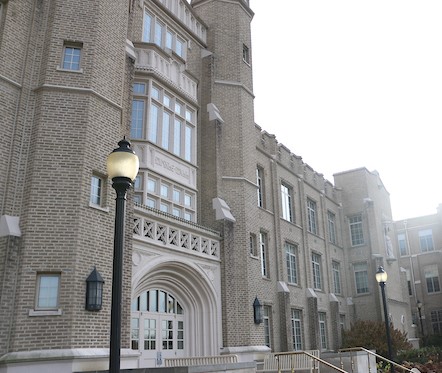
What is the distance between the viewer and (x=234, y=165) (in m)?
20.8

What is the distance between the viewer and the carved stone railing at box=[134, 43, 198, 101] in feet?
59.1

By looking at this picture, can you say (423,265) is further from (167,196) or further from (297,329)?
(167,196)

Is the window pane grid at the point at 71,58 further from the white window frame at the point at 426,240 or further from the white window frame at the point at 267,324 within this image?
the white window frame at the point at 426,240

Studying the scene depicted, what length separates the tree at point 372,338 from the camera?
28.6 m

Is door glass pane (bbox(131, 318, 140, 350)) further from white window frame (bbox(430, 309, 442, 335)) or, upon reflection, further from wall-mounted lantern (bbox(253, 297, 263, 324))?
white window frame (bbox(430, 309, 442, 335))

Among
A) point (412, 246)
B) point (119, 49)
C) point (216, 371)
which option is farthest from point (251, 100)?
point (412, 246)

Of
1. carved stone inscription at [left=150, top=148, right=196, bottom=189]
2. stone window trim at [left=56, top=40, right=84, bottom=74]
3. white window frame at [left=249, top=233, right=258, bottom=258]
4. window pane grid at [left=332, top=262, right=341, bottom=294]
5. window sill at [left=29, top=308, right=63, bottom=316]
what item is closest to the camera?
window sill at [left=29, top=308, right=63, bottom=316]

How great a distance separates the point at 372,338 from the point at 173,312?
1636cm

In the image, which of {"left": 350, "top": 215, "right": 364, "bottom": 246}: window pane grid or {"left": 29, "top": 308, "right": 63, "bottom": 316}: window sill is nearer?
{"left": 29, "top": 308, "right": 63, "bottom": 316}: window sill

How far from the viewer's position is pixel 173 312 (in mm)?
17234

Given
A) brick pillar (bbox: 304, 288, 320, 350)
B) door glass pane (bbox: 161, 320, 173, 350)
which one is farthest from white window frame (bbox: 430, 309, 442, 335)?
door glass pane (bbox: 161, 320, 173, 350)

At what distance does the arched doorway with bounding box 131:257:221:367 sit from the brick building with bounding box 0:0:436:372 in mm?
51

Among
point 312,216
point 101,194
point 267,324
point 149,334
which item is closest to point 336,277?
point 312,216

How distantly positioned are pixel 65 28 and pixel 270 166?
14366 millimetres
